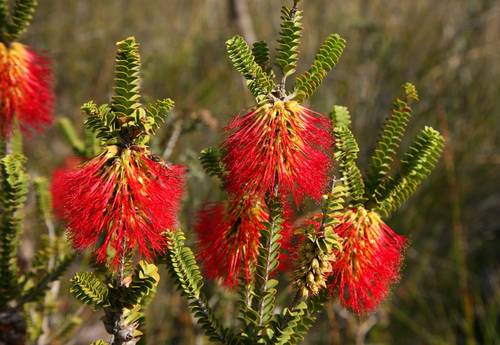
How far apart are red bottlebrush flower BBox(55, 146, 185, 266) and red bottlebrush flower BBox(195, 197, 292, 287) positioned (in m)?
0.15

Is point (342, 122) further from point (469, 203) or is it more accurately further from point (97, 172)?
point (469, 203)

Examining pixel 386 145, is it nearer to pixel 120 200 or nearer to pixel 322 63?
pixel 322 63

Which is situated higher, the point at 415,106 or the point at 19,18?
the point at 19,18

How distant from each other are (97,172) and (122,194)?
6cm

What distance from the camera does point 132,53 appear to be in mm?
991

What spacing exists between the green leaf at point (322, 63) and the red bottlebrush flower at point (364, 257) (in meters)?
0.26

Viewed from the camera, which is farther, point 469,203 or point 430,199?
point 469,203

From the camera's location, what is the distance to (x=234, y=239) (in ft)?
3.96

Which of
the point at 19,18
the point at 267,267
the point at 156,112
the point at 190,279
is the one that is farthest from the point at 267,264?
the point at 19,18

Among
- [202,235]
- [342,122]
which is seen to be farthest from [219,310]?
[342,122]

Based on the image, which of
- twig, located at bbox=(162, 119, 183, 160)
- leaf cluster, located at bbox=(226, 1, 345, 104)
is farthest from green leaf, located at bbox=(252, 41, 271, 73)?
twig, located at bbox=(162, 119, 183, 160)

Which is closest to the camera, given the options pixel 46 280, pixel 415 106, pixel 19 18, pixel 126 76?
pixel 126 76

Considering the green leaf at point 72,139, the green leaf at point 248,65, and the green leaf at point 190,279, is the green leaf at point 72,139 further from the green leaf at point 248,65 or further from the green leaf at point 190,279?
the green leaf at point 248,65

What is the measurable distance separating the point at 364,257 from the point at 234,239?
0.85 ft
